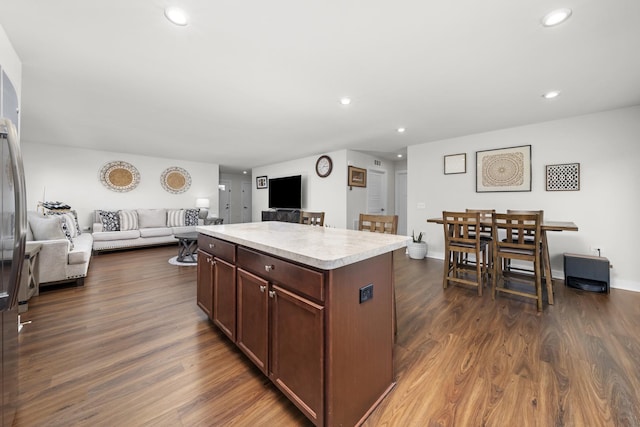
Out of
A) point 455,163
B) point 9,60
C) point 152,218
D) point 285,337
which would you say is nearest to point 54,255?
point 9,60

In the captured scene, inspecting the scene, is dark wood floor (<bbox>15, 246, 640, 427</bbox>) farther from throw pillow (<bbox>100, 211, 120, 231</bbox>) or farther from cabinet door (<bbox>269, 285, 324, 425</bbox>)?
throw pillow (<bbox>100, 211, 120, 231</bbox>)

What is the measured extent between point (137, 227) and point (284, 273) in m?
6.13

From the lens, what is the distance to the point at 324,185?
235 inches

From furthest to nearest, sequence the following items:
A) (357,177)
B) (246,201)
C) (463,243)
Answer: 1. (246,201)
2. (357,177)
3. (463,243)

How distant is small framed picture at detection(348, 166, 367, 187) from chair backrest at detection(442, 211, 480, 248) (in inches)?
102

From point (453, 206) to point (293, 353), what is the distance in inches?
165

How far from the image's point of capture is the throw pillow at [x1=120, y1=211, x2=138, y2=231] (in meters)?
5.65

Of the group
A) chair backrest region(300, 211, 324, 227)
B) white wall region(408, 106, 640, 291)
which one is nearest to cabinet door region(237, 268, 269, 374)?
chair backrest region(300, 211, 324, 227)

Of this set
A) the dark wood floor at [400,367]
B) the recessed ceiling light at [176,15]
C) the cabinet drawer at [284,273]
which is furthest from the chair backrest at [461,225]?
the recessed ceiling light at [176,15]

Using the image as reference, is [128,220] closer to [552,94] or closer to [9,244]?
[9,244]

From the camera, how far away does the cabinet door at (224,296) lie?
177 centimetres

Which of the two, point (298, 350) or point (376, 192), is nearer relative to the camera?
point (298, 350)

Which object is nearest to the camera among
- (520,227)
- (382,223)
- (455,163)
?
(382,223)

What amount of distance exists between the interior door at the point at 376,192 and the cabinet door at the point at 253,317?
4820 mm
